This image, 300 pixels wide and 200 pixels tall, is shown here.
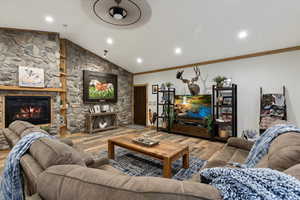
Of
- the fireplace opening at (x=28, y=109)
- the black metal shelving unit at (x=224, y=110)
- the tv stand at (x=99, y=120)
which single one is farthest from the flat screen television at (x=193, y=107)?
the fireplace opening at (x=28, y=109)

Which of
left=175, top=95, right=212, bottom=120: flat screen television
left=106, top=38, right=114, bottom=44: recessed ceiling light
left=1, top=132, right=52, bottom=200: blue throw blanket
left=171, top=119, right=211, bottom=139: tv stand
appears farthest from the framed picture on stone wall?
left=171, top=119, right=211, bottom=139: tv stand

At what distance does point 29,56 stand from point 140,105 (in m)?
4.20

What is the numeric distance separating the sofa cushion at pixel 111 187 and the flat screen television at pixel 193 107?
392 cm

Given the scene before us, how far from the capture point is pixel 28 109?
3.54m

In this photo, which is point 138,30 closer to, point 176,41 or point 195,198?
point 176,41

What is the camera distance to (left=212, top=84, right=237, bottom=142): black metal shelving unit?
377cm

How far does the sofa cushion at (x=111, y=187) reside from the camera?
1.57 feet

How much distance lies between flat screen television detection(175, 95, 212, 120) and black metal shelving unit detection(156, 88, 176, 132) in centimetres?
29

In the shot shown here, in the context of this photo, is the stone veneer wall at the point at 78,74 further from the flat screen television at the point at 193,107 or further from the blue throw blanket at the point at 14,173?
the blue throw blanket at the point at 14,173

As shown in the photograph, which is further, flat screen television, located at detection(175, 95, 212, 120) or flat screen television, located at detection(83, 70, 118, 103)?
flat screen television, located at detection(83, 70, 118, 103)

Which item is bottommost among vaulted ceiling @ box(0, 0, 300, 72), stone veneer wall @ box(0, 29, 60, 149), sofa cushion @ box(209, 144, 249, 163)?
sofa cushion @ box(209, 144, 249, 163)

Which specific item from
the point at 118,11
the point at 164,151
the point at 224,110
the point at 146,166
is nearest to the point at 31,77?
the point at 118,11

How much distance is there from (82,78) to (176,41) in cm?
344

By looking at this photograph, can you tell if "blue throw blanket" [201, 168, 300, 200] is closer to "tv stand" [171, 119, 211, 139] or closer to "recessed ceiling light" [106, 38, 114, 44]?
"tv stand" [171, 119, 211, 139]
